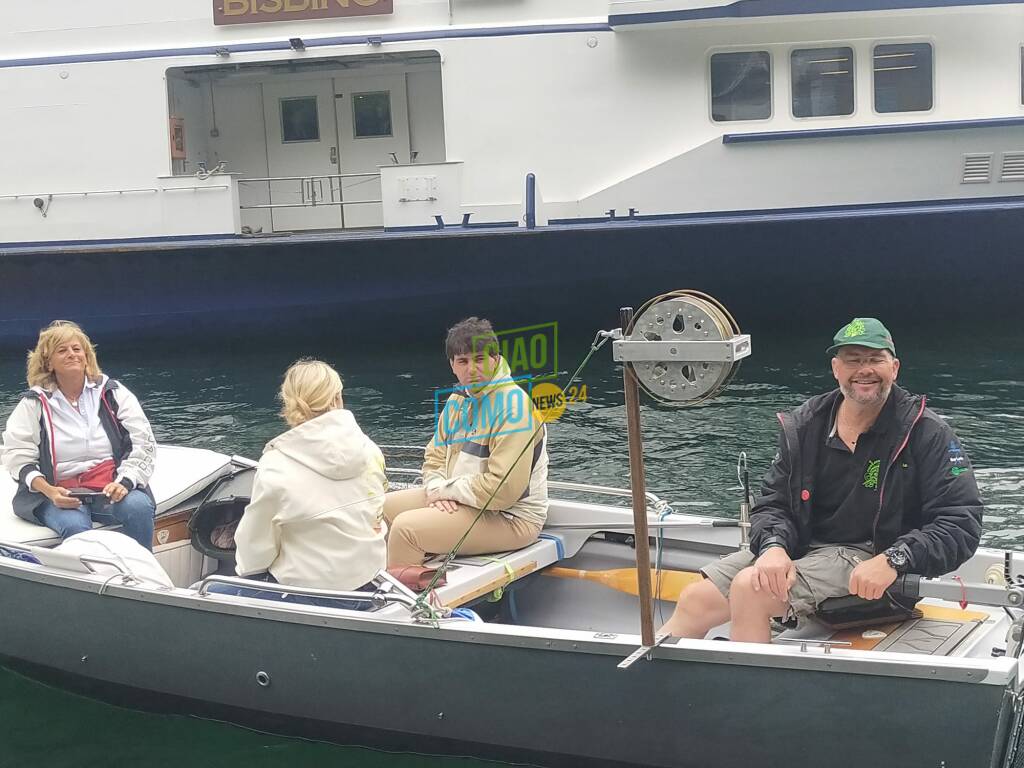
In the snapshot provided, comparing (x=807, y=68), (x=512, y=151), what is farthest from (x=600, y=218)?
(x=807, y=68)

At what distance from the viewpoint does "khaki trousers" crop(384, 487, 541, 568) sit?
197 inches

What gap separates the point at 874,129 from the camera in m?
11.0

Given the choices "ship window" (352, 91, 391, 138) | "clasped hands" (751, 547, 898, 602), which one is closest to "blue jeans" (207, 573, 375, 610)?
"clasped hands" (751, 547, 898, 602)

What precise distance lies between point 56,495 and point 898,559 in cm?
356

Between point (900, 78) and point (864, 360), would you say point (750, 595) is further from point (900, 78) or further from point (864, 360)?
point (900, 78)

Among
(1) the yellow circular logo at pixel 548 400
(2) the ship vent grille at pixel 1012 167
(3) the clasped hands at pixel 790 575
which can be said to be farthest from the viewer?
(2) the ship vent grille at pixel 1012 167

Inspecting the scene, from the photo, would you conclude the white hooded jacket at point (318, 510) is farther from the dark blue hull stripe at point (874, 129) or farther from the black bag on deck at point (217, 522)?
the dark blue hull stripe at point (874, 129)

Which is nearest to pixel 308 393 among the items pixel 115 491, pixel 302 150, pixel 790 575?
pixel 115 491

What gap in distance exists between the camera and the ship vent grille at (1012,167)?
35.8 feet

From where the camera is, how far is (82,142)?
1230 centimetres

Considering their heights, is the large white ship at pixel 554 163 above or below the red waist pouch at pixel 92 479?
above

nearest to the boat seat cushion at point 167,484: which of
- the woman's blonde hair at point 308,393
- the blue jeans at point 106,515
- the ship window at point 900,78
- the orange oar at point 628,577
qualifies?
the blue jeans at point 106,515

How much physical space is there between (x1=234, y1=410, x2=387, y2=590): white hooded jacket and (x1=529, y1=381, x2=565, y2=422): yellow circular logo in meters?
0.67

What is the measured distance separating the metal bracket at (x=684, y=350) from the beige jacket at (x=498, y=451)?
54.3 inches
